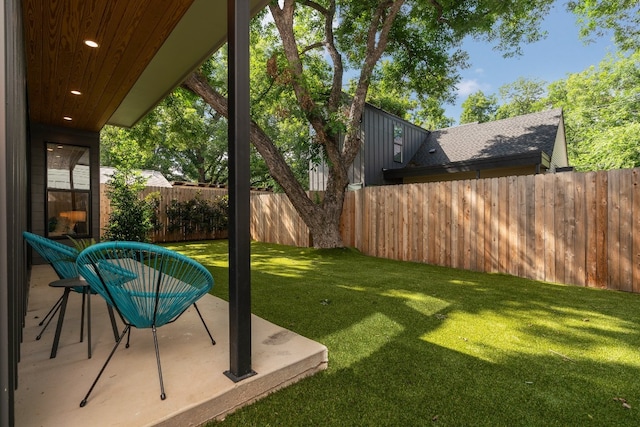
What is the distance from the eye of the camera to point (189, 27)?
2.64m

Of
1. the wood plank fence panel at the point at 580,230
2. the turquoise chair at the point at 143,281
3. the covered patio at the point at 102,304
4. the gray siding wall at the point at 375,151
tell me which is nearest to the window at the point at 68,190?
the covered patio at the point at 102,304

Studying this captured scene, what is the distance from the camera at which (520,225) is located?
4832 mm

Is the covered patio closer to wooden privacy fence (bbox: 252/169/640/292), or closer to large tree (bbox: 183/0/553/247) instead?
large tree (bbox: 183/0/553/247)

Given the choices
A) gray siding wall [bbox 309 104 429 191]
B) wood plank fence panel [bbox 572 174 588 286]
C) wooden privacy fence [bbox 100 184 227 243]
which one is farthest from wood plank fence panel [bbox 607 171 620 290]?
wooden privacy fence [bbox 100 184 227 243]

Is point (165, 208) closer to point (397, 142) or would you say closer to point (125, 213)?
point (125, 213)

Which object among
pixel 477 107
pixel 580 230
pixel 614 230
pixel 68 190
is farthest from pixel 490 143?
pixel 477 107

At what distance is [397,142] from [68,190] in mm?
10017

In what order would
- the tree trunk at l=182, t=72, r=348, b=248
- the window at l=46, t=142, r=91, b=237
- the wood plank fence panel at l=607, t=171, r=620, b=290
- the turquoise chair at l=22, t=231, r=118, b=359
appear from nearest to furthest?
the turquoise chair at l=22, t=231, r=118, b=359, the wood plank fence panel at l=607, t=171, r=620, b=290, the window at l=46, t=142, r=91, b=237, the tree trunk at l=182, t=72, r=348, b=248

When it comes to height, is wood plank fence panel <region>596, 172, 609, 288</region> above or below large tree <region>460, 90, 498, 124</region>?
below

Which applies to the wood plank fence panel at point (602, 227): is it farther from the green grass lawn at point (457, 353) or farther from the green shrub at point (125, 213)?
the green shrub at point (125, 213)

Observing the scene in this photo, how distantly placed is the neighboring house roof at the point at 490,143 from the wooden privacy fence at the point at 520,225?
4.02 m

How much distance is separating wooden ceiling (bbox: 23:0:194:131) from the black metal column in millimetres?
971

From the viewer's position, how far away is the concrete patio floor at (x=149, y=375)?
1397 millimetres

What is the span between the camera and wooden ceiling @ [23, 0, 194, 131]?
2.26m
